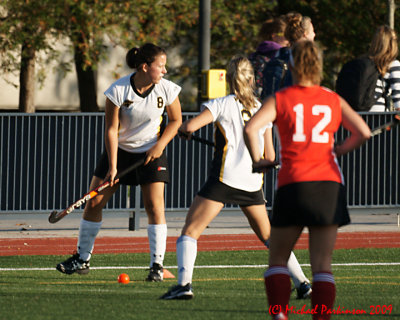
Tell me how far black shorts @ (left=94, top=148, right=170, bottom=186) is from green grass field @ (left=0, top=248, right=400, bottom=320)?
81 centimetres

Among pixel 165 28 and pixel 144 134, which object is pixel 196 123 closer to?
pixel 144 134

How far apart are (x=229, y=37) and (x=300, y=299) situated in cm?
2138

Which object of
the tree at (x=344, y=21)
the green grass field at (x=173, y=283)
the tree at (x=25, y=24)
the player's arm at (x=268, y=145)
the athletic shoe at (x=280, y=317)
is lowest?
the green grass field at (x=173, y=283)

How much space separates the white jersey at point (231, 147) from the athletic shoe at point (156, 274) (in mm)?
1496

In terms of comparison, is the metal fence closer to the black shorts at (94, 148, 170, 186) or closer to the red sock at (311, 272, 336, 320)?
the black shorts at (94, 148, 170, 186)

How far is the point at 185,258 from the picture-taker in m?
6.95

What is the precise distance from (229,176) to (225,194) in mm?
123

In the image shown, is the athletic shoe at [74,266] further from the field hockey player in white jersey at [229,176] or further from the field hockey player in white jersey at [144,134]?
the field hockey player in white jersey at [229,176]

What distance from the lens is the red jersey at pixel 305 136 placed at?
17.7 feet

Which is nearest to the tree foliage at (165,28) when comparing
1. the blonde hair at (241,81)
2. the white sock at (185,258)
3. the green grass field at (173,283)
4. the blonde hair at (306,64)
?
the green grass field at (173,283)

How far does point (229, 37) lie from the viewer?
92.1 feet

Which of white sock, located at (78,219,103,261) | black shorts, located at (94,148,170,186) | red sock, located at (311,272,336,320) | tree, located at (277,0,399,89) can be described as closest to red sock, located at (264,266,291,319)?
red sock, located at (311,272,336,320)

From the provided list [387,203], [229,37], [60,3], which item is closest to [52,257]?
[387,203]

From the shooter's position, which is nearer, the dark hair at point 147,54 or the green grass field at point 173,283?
the green grass field at point 173,283
